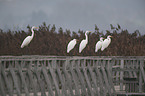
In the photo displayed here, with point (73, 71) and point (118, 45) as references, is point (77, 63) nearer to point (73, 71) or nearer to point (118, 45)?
point (73, 71)

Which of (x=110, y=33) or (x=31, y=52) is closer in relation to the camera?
(x=31, y=52)

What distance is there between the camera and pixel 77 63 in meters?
12.5

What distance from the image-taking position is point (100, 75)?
45.7ft

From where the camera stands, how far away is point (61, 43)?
A: 2516 centimetres

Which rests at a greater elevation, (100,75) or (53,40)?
(53,40)

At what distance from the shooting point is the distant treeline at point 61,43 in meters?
24.1

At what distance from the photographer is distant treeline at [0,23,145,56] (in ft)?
78.9

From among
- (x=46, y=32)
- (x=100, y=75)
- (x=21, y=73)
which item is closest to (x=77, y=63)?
(x=100, y=75)

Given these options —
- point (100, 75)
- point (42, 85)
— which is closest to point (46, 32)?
point (100, 75)

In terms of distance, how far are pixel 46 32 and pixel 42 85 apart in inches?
681

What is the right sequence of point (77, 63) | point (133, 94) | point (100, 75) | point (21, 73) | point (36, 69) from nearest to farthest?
1. point (21, 73)
2. point (36, 69)
3. point (133, 94)
4. point (77, 63)
5. point (100, 75)

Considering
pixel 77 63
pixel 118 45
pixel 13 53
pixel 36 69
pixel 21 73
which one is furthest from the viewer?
pixel 118 45

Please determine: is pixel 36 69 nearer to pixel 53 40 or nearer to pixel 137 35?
pixel 53 40

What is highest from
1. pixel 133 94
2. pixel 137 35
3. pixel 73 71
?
pixel 137 35
